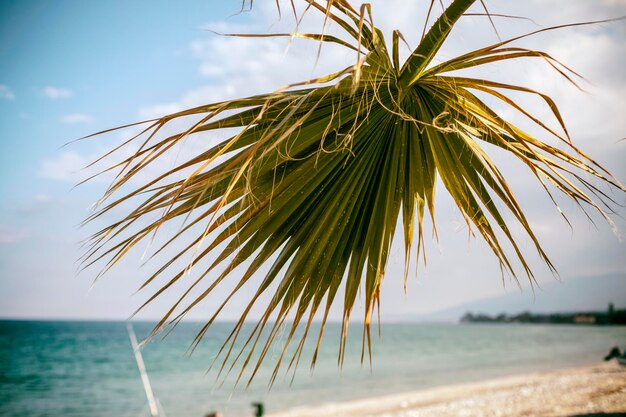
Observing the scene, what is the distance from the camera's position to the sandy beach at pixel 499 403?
10016 mm

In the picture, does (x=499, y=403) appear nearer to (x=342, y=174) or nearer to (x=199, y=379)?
(x=342, y=174)

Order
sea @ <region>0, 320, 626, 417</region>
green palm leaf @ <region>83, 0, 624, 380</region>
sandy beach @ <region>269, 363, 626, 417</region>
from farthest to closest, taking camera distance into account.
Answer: sea @ <region>0, 320, 626, 417</region>
sandy beach @ <region>269, 363, 626, 417</region>
green palm leaf @ <region>83, 0, 624, 380</region>

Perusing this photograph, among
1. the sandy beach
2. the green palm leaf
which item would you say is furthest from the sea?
the green palm leaf

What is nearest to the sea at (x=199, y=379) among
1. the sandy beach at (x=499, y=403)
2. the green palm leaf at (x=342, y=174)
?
the sandy beach at (x=499, y=403)

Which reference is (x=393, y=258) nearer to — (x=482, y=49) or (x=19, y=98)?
(x=482, y=49)

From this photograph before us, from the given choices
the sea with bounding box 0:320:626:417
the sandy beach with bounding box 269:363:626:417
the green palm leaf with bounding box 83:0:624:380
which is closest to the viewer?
the green palm leaf with bounding box 83:0:624:380

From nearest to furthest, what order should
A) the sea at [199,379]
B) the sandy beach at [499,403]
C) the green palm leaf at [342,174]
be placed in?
the green palm leaf at [342,174] → the sandy beach at [499,403] → the sea at [199,379]

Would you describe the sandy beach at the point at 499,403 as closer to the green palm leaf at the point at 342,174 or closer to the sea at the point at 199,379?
the sea at the point at 199,379

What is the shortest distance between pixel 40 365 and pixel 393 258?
130 feet

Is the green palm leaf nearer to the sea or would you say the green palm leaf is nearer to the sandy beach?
the sandy beach

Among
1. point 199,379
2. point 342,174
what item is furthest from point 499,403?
point 199,379

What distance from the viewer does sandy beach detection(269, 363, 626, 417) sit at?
32.9ft

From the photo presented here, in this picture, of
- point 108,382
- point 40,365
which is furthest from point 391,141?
point 40,365

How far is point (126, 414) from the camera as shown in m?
17.9
